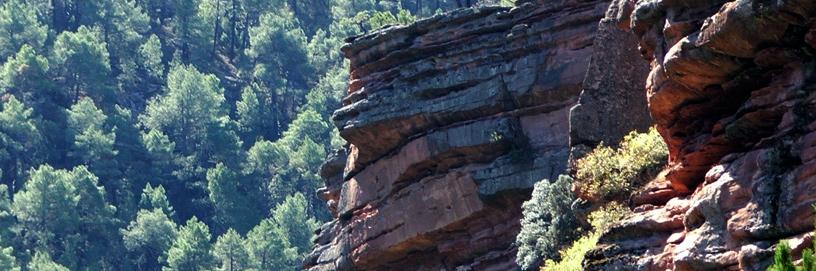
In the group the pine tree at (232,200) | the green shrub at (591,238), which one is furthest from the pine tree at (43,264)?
the green shrub at (591,238)

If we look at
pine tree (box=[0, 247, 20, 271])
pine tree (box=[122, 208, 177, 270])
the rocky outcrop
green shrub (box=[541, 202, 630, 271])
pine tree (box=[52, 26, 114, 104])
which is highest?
pine tree (box=[52, 26, 114, 104])

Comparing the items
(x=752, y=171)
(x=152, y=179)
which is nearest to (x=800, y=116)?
(x=752, y=171)

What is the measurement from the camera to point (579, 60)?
136ft

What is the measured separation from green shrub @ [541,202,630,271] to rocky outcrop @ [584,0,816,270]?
1.69m

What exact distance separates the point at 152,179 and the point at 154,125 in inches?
324

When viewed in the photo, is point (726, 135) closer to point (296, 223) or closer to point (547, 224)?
point (547, 224)

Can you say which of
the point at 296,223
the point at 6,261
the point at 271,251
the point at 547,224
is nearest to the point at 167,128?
the point at 296,223

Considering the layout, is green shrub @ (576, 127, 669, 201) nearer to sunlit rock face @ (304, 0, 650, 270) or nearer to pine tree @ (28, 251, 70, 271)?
sunlit rock face @ (304, 0, 650, 270)

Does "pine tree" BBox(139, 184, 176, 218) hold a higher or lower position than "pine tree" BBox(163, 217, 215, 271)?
higher

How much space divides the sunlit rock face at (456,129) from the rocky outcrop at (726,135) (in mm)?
11913

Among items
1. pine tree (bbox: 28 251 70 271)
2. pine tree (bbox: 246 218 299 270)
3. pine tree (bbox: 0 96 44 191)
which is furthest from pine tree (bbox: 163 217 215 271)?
pine tree (bbox: 0 96 44 191)

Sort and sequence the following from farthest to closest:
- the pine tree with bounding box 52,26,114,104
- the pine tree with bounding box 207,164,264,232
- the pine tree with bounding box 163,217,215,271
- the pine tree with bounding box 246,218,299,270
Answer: the pine tree with bounding box 52,26,114,104, the pine tree with bounding box 207,164,264,232, the pine tree with bounding box 163,217,215,271, the pine tree with bounding box 246,218,299,270

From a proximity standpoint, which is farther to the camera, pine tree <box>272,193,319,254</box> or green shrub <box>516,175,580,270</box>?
pine tree <box>272,193,319,254</box>

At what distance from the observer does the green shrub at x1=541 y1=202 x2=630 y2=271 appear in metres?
30.2
